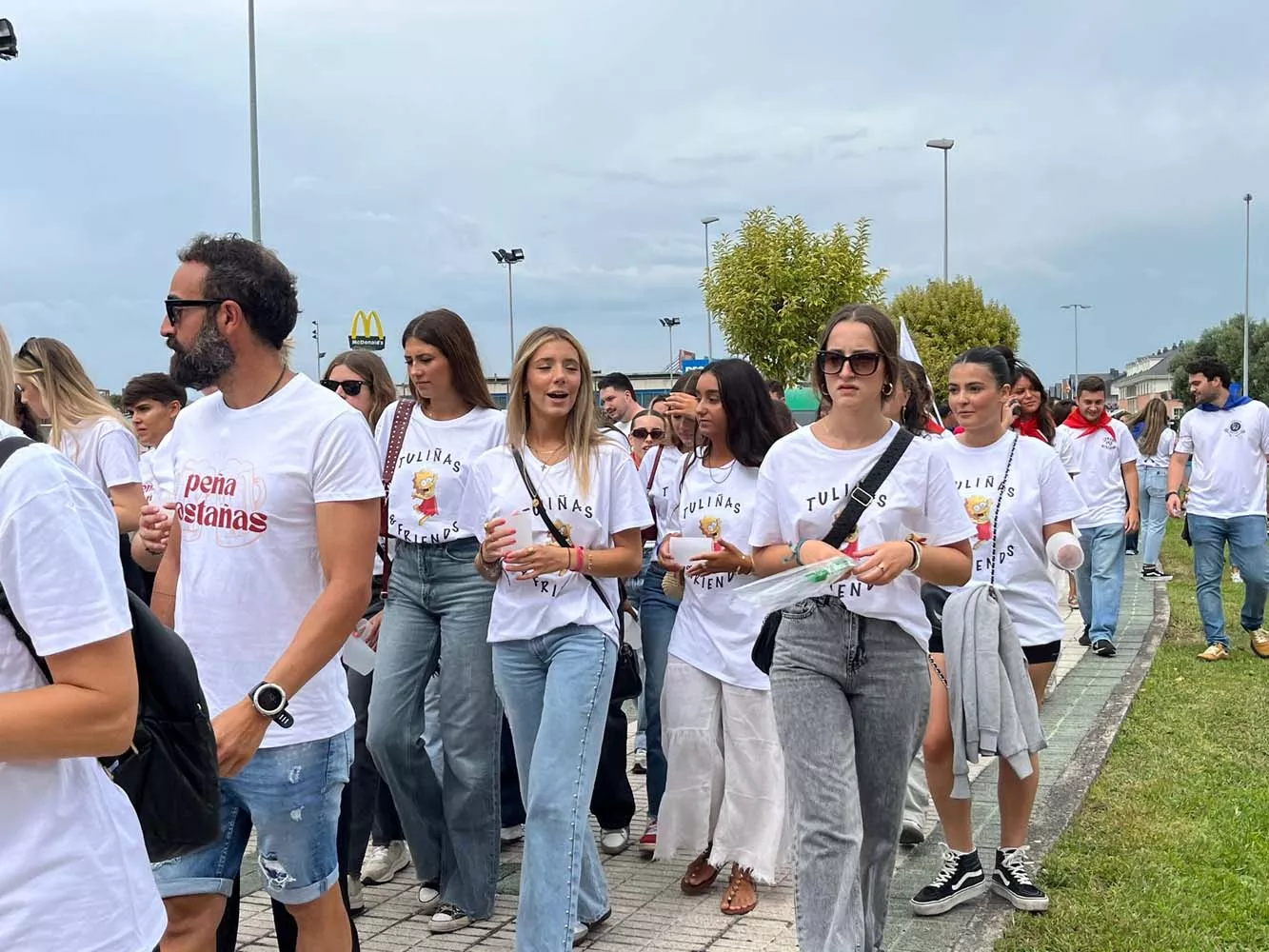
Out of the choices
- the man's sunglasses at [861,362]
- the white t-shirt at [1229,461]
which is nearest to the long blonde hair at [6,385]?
the man's sunglasses at [861,362]

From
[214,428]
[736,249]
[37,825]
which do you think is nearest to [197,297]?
[214,428]

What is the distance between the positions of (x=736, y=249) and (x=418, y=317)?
104ft

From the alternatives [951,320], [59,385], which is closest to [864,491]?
[59,385]

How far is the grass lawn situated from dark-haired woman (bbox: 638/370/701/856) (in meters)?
1.66

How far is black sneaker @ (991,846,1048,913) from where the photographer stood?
462cm

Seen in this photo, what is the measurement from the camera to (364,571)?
3.09 m

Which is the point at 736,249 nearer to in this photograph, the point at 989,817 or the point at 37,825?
the point at 989,817

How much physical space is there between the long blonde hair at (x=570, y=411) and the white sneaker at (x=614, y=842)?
1936 mm

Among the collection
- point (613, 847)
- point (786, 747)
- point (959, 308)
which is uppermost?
point (959, 308)

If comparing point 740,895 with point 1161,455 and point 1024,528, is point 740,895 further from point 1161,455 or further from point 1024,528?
point 1161,455

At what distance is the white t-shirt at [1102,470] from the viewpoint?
10.9 meters

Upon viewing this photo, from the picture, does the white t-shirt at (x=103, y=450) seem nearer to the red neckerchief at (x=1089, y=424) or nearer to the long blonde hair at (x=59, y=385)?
the long blonde hair at (x=59, y=385)

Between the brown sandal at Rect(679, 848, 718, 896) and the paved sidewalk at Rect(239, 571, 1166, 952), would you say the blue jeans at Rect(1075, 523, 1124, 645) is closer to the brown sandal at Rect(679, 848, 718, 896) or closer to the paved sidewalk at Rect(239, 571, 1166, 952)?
the paved sidewalk at Rect(239, 571, 1166, 952)

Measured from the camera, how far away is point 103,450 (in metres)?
5.39
